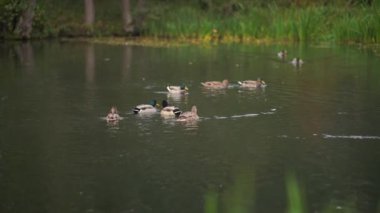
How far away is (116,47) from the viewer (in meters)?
30.8

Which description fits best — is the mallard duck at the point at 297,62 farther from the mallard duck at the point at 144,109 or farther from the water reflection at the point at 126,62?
the mallard duck at the point at 144,109

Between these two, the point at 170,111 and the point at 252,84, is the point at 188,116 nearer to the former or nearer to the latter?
the point at 170,111

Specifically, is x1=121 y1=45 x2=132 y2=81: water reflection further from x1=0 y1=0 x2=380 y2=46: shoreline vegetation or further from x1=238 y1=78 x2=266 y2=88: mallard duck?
x1=0 y1=0 x2=380 y2=46: shoreline vegetation

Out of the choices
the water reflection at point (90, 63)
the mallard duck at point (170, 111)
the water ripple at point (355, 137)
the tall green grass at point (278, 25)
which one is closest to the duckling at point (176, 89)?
the mallard duck at point (170, 111)

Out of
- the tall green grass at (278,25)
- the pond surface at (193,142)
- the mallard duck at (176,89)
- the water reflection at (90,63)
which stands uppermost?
the tall green grass at (278,25)

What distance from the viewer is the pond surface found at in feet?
31.4

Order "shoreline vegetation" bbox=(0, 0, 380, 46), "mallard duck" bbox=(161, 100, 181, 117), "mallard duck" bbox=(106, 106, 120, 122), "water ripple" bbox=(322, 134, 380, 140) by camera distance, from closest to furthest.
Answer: "water ripple" bbox=(322, 134, 380, 140) < "mallard duck" bbox=(106, 106, 120, 122) < "mallard duck" bbox=(161, 100, 181, 117) < "shoreline vegetation" bbox=(0, 0, 380, 46)

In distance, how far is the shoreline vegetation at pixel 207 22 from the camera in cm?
3103

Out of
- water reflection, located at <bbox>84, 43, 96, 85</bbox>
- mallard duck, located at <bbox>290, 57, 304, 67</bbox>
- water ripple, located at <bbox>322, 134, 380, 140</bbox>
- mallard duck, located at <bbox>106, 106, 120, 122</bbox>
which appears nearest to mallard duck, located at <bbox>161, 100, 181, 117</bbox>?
mallard duck, located at <bbox>106, 106, 120, 122</bbox>

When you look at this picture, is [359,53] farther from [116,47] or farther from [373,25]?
[116,47]

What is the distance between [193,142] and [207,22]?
70.9ft

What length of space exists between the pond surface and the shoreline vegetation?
28.3ft

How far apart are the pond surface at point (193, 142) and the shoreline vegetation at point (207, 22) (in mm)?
8640

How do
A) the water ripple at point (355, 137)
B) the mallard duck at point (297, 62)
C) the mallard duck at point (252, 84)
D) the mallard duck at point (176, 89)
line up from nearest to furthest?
the water ripple at point (355, 137) < the mallard duck at point (176, 89) < the mallard duck at point (252, 84) < the mallard duck at point (297, 62)
